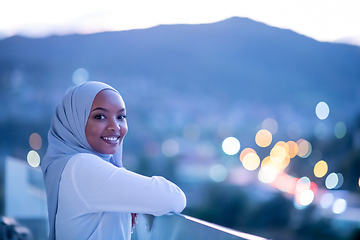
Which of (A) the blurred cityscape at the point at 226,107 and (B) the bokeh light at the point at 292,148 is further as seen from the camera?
(B) the bokeh light at the point at 292,148

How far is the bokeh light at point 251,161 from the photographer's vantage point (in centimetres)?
1761

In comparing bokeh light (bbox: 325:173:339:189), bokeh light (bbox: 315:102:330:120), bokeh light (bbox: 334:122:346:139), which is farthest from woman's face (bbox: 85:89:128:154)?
bokeh light (bbox: 315:102:330:120)

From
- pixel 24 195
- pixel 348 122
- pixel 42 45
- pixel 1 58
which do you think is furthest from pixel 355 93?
pixel 24 195

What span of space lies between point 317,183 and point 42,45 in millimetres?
14387

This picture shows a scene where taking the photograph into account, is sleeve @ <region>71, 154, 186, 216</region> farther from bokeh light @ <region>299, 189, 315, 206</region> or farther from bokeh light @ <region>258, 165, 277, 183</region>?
bokeh light @ <region>258, 165, 277, 183</region>

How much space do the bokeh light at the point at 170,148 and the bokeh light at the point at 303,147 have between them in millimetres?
6367

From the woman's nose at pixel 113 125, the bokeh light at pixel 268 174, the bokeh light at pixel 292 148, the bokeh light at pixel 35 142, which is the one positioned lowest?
the bokeh light at pixel 35 142

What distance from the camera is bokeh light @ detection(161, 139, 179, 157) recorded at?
1647 cm

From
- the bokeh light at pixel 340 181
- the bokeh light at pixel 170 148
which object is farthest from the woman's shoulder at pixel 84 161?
the bokeh light at pixel 340 181

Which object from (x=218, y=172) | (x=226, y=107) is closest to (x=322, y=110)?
(x=226, y=107)

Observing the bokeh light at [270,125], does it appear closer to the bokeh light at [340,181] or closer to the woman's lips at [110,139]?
the bokeh light at [340,181]

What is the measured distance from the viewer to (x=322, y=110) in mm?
19188

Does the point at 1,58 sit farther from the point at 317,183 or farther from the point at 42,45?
the point at 317,183

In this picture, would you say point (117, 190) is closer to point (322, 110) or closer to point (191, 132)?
point (191, 132)
